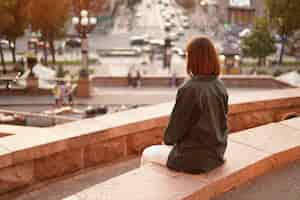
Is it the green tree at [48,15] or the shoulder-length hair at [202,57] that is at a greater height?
the green tree at [48,15]

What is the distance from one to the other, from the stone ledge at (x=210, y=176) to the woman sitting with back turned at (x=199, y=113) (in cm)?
21

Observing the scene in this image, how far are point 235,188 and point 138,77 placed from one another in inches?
983

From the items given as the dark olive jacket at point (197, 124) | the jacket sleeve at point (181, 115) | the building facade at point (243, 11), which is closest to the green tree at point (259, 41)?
the building facade at point (243, 11)

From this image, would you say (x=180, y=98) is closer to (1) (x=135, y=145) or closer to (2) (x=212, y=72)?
(2) (x=212, y=72)

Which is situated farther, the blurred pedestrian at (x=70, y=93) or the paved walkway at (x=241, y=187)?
the blurred pedestrian at (x=70, y=93)

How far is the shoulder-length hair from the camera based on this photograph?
15.0 feet

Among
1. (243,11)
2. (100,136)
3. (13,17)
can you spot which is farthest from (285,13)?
(100,136)

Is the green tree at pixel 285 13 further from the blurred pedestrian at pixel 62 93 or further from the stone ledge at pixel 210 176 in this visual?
the stone ledge at pixel 210 176

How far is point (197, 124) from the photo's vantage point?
15.1ft

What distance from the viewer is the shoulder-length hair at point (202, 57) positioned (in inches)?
180

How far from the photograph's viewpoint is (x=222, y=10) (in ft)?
246

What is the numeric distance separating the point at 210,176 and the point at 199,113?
65 cm

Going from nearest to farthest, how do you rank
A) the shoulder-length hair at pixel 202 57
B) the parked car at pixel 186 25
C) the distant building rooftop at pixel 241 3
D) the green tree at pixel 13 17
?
the shoulder-length hair at pixel 202 57 → the green tree at pixel 13 17 → the distant building rooftop at pixel 241 3 → the parked car at pixel 186 25

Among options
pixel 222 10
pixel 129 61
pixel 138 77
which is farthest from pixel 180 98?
pixel 222 10
